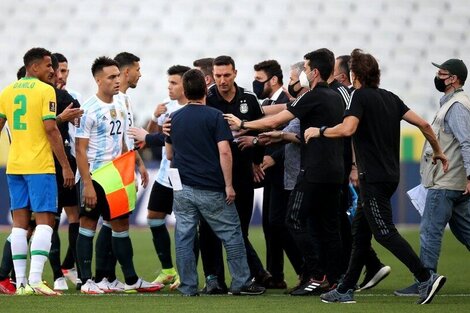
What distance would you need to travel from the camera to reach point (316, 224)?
10.1 metres

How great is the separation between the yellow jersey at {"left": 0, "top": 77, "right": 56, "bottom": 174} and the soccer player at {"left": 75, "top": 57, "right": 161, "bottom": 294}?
489mm

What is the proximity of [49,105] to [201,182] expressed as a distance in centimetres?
158

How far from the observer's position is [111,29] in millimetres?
27594

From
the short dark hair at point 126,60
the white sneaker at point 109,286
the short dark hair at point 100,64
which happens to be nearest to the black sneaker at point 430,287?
the white sneaker at point 109,286

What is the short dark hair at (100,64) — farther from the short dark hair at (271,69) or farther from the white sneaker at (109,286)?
the white sneaker at (109,286)

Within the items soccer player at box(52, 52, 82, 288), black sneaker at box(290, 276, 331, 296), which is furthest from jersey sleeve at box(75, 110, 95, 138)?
black sneaker at box(290, 276, 331, 296)

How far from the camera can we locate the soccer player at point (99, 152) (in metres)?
10.4

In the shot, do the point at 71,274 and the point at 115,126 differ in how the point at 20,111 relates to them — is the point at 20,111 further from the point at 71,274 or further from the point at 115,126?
the point at 71,274

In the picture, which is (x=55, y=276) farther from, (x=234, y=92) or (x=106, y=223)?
(x=234, y=92)

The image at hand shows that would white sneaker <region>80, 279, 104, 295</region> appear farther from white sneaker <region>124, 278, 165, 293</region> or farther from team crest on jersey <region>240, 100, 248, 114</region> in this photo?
team crest on jersey <region>240, 100, 248, 114</region>

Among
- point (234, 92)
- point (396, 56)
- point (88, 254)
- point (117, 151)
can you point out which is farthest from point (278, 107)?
point (396, 56)

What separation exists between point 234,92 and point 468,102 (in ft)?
7.46

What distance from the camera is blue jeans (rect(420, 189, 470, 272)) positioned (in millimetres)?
9953

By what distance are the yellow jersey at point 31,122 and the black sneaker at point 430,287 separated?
3584mm
